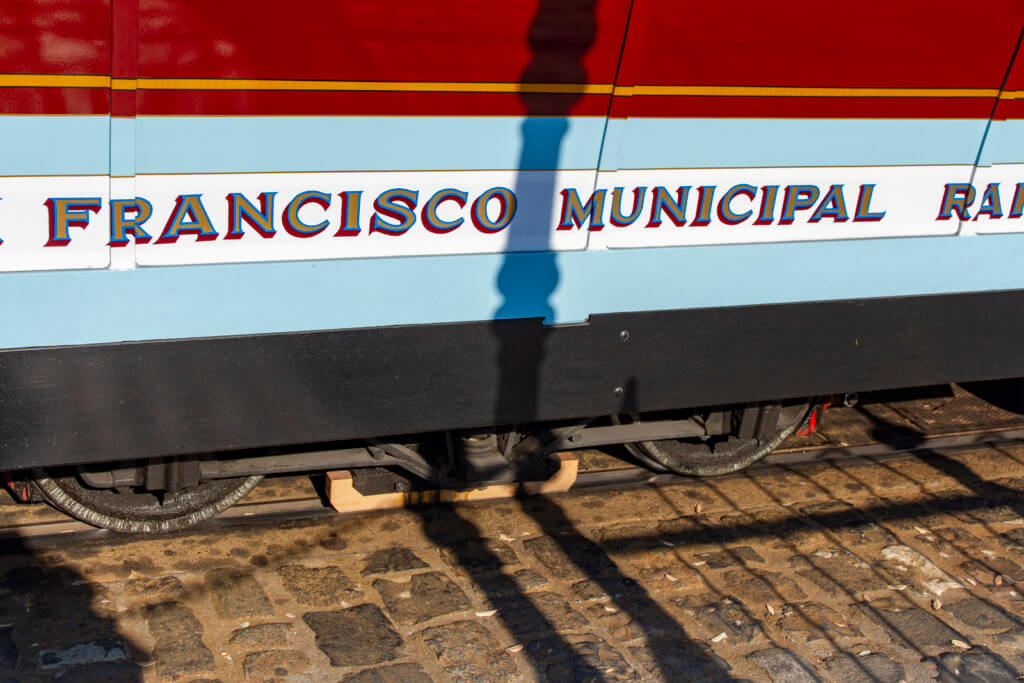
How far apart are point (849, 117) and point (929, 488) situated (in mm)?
2473

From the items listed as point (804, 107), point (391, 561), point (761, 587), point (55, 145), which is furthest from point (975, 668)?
point (55, 145)

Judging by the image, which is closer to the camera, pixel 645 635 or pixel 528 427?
pixel 645 635

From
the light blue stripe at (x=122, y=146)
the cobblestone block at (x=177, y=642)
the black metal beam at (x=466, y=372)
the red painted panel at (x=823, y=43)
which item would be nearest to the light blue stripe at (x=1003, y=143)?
the red painted panel at (x=823, y=43)

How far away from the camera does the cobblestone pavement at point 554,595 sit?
3617 mm

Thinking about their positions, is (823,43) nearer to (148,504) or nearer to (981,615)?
(981,615)

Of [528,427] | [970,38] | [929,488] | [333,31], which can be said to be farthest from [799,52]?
[929,488]

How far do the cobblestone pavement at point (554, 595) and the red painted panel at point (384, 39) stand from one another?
6.54ft

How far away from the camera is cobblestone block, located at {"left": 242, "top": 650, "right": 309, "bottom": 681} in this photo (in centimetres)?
349

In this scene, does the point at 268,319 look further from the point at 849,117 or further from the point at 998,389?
the point at 998,389

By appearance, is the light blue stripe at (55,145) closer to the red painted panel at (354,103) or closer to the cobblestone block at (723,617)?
the red painted panel at (354,103)

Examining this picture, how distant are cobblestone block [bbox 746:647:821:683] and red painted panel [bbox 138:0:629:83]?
7.09ft

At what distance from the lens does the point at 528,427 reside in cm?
427

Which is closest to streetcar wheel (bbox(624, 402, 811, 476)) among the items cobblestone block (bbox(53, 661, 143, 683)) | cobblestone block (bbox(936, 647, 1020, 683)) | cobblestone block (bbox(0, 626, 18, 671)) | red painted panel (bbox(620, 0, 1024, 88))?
cobblestone block (bbox(936, 647, 1020, 683))

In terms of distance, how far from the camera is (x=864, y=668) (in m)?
3.76
